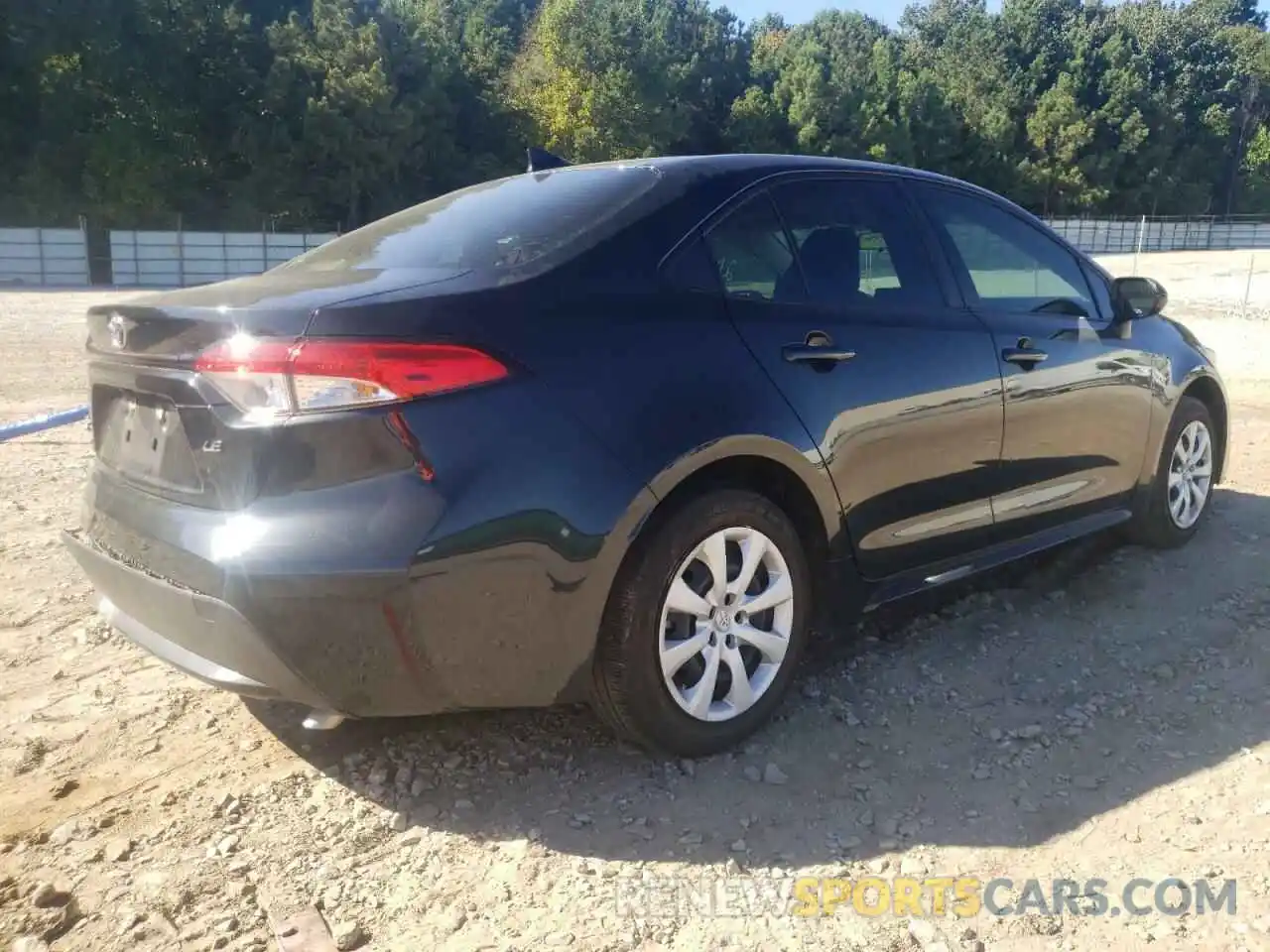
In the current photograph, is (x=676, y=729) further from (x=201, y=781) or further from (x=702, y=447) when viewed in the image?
(x=201, y=781)

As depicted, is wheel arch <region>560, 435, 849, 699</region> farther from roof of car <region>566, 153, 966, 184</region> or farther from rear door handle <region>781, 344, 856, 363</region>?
roof of car <region>566, 153, 966, 184</region>

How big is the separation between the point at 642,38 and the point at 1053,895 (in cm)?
4695

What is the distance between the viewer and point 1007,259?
4.06m

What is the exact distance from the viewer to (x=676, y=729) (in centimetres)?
290

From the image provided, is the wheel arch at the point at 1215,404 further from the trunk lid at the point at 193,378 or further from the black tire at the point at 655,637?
the trunk lid at the point at 193,378

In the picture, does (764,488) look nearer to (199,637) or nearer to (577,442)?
(577,442)

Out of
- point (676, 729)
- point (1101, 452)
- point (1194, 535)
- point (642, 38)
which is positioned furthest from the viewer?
point (642, 38)

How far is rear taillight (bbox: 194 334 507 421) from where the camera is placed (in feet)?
7.80

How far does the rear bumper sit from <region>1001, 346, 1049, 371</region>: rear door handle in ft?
8.31

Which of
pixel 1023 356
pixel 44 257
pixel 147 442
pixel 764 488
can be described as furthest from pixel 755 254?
pixel 44 257

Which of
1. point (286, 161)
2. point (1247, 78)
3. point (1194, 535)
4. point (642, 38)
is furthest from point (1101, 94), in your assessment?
point (1194, 535)

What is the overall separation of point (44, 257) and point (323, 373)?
34.5 meters

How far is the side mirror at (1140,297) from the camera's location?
4.41m

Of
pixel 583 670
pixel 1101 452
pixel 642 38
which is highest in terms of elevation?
pixel 642 38
